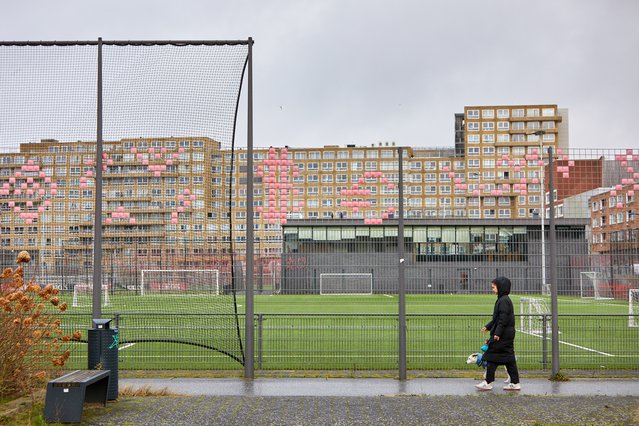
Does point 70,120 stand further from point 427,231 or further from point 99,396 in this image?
point 427,231

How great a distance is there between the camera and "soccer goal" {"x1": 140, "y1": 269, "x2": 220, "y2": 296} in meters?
13.7

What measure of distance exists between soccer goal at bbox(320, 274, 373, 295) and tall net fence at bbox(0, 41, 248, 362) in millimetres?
1899

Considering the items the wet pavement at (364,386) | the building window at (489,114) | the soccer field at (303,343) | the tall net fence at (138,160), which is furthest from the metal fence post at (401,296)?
the building window at (489,114)

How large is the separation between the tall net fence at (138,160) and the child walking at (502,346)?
398 cm

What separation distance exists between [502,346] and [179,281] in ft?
21.7

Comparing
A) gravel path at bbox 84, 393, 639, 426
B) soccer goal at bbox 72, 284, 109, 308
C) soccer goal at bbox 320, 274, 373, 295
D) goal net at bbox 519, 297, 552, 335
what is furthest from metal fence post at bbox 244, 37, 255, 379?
soccer goal at bbox 72, 284, 109, 308

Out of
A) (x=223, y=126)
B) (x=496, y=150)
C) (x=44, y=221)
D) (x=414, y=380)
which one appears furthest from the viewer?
(x=496, y=150)

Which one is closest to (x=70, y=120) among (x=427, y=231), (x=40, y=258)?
(x=40, y=258)

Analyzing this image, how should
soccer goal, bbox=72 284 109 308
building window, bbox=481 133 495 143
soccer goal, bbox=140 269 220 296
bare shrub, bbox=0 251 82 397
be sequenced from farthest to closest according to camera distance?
building window, bbox=481 133 495 143
soccer goal, bbox=72 284 109 308
soccer goal, bbox=140 269 220 296
bare shrub, bbox=0 251 82 397

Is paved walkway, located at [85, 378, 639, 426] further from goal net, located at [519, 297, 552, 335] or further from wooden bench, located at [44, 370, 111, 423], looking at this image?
goal net, located at [519, 297, 552, 335]

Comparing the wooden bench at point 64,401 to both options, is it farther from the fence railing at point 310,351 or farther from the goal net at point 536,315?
the goal net at point 536,315

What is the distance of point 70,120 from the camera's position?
43.4ft

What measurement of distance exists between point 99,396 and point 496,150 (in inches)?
5387

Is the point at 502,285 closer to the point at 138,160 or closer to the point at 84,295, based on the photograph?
the point at 138,160
